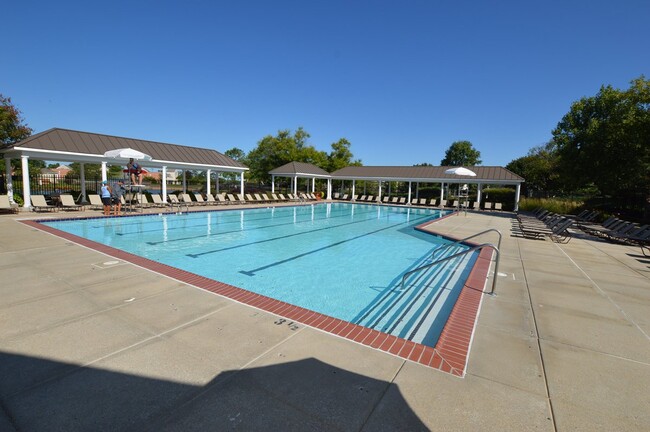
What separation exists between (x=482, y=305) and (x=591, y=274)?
358 cm

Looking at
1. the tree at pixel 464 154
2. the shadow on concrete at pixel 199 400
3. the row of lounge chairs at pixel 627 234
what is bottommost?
the shadow on concrete at pixel 199 400

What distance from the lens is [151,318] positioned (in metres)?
3.63

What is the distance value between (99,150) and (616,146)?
81.8 feet

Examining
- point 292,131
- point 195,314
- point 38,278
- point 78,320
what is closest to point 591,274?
point 195,314

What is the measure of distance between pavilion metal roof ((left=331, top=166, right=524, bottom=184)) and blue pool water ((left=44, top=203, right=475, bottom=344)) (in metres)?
14.3

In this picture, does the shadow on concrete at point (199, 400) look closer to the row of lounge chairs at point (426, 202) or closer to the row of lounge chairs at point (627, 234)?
the row of lounge chairs at point (627, 234)

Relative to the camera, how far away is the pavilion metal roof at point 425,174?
24406 millimetres

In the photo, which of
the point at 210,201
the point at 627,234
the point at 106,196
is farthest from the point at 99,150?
the point at 627,234

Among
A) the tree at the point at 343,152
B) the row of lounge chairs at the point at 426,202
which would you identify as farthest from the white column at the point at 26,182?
the tree at the point at 343,152

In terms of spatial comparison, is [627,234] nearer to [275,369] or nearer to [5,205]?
[275,369]

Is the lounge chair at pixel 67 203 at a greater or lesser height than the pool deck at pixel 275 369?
greater

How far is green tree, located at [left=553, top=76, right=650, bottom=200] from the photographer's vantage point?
42.6 ft

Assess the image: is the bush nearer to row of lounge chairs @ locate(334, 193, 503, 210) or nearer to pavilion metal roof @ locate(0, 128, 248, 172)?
row of lounge chairs @ locate(334, 193, 503, 210)

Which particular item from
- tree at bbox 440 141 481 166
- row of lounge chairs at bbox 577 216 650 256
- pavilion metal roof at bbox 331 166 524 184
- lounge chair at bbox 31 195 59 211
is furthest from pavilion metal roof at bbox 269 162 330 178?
tree at bbox 440 141 481 166
